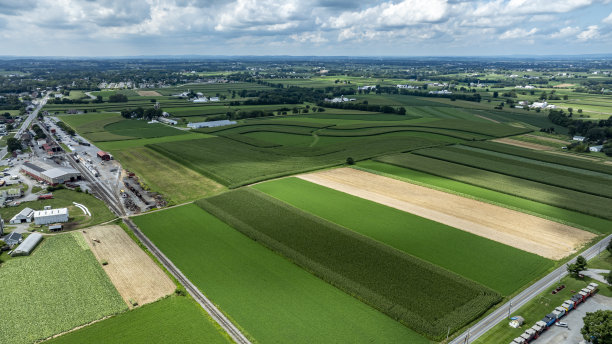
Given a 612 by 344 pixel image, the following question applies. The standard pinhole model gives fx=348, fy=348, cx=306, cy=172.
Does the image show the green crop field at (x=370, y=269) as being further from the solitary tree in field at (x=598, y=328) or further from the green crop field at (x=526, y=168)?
the green crop field at (x=526, y=168)

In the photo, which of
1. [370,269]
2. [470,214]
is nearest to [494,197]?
[470,214]

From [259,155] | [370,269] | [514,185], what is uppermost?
[259,155]

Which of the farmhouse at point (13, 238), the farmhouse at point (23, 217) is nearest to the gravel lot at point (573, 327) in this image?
the farmhouse at point (13, 238)

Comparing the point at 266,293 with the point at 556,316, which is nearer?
the point at 556,316

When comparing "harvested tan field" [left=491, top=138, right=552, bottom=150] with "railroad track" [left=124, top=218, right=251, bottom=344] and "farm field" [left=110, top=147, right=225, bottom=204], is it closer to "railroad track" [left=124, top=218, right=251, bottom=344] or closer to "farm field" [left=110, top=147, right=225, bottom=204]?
"farm field" [left=110, top=147, right=225, bottom=204]

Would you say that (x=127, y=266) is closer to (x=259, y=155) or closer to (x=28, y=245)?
(x=28, y=245)

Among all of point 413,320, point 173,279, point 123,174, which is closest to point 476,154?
point 413,320
